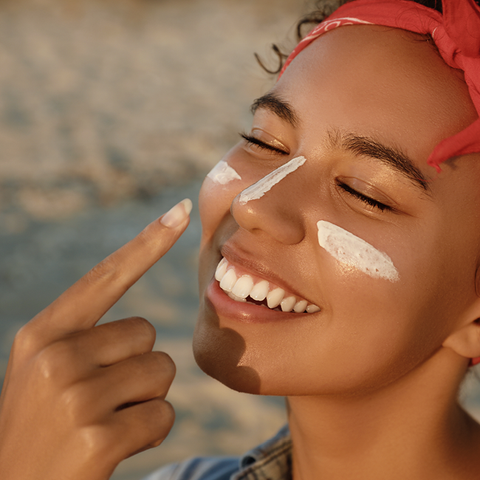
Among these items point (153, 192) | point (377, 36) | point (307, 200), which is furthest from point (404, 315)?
point (153, 192)

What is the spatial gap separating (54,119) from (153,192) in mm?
2641

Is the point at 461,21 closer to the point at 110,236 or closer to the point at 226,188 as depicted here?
the point at 226,188

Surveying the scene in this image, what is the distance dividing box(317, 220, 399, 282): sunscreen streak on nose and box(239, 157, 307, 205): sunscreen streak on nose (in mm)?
201

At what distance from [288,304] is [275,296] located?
0.15 ft

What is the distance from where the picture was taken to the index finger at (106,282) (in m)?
1.48

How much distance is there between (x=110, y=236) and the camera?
657 cm

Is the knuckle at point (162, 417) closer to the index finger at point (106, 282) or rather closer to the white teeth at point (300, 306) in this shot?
the index finger at point (106, 282)

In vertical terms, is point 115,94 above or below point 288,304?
below

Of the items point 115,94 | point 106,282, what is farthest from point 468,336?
point 115,94

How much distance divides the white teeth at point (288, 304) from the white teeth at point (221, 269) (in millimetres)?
223

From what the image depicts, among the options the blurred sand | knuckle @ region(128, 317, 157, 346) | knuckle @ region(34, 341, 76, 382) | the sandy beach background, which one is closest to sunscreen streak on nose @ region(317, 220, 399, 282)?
knuckle @ region(128, 317, 157, 346)

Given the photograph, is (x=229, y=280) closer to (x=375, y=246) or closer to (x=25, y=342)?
(x=375, y=246)

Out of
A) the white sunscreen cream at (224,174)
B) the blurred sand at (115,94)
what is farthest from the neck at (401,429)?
the blurred sand at (115,94)

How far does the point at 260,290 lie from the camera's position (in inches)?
67.9
